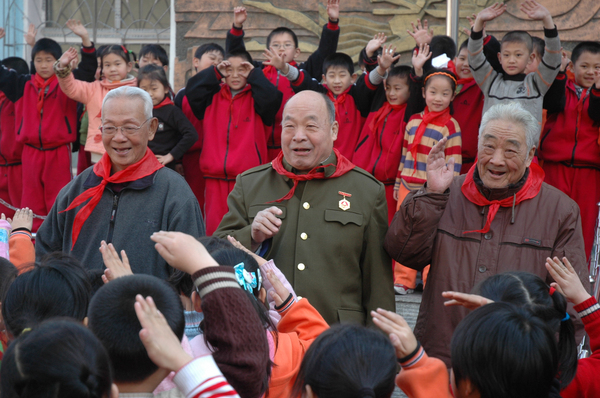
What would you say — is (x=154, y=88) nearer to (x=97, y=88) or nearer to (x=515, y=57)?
(x=97, y=88)

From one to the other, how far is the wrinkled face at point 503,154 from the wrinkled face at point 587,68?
2583 mm

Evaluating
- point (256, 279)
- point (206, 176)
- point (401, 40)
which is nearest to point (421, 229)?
point (256, 279)

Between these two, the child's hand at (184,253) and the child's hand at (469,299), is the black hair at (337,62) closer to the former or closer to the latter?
the child's hand at (469,299)

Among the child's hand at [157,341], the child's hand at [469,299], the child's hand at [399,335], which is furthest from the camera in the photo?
the child's hand at [469,299]

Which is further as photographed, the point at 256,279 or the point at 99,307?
the point at 256,279

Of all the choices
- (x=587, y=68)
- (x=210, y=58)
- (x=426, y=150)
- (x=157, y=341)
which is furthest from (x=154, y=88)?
(x=157, y=341)

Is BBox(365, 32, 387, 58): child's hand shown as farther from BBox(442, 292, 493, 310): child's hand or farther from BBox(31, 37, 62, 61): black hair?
BBox(442, 292, 493, 310): child's hand

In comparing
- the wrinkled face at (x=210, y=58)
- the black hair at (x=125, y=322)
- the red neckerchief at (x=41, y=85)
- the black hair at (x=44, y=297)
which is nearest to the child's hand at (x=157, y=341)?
the black hair at (x=125, y=322)

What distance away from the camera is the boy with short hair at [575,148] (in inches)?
187

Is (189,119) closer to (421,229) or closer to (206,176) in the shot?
(206,176)

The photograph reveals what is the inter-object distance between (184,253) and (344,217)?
1.43m

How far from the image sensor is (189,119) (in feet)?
18.1

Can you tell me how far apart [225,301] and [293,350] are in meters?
0.51

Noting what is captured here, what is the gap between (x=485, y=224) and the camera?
279cm
